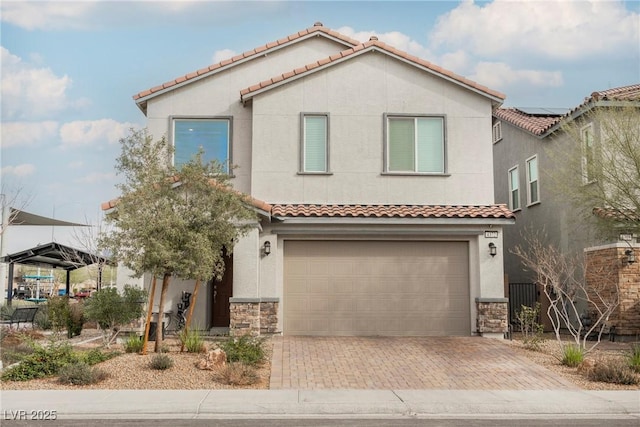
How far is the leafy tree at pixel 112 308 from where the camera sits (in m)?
14.3

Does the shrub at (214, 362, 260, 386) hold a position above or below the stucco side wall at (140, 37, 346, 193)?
below

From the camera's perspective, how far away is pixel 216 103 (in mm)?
18984

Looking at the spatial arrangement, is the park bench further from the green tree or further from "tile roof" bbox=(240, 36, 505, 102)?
"tile roof" bbox=(240, 36, 505, 102)

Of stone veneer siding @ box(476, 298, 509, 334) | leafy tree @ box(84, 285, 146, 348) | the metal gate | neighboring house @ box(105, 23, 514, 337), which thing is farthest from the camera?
the metal gate

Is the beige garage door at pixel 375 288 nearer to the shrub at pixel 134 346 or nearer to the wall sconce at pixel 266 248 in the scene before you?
the wall sconce at pixel 266 248

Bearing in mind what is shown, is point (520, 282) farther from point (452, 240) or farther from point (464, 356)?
point (464, 356)

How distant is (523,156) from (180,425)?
1781 centimetres

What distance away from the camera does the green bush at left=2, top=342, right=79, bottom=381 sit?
1144cm

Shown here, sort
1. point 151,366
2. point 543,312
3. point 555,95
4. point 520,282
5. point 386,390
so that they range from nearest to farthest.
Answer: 1. point 386,390
2. point 151,366
3. point 543,312
4. point 520,282
5. point 555,95

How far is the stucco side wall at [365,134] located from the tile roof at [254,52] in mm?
2167

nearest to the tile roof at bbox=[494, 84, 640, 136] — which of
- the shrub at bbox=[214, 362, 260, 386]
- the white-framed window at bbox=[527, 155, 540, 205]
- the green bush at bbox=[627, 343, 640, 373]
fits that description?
the white-framed window at bbox=[527, 155, 540, 205]

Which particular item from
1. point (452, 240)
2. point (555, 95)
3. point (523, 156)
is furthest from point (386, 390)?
point (555, 95)

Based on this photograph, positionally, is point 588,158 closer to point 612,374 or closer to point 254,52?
point 612,374

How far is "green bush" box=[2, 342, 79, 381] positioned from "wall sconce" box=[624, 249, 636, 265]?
1323 centimetres
